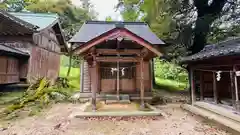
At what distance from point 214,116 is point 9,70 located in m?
11.1

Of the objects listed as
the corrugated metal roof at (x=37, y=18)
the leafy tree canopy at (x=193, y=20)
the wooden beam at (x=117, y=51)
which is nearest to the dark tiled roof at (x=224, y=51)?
the wooden beam at (x=117, y=51)

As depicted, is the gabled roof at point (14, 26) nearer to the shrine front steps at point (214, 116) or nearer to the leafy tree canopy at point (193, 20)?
the leafy tree canopy at point (193, 20)

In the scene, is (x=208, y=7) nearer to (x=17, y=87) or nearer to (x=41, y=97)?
(x=41, y=97)

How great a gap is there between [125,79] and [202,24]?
18.0 ft

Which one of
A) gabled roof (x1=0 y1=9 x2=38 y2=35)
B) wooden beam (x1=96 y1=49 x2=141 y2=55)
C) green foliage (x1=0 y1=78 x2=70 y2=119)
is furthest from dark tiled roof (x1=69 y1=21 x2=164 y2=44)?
gabled roof (x1=0 y1=9 x2=38 y2=35)

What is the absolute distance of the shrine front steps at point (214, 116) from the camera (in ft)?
17.3

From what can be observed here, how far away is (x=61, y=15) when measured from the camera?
21.9 m

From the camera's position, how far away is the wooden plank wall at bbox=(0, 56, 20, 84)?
1005 centimetres

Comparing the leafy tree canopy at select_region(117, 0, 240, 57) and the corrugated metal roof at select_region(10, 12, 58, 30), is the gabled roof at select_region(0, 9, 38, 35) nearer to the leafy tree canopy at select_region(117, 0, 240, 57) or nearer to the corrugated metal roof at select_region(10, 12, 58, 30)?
the corrugated metal roof at select_region(10, 12, 58, 30)

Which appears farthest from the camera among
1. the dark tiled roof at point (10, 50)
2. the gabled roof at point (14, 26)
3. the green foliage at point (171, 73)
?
the green foliage at point (171, 73)

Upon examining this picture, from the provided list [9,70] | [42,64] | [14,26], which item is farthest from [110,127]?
[42,64]

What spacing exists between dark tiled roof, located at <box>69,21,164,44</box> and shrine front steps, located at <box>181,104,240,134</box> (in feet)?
12.4

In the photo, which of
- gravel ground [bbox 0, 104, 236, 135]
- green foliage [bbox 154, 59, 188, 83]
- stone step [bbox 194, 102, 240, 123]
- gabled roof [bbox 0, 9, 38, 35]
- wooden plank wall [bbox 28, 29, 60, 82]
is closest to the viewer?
gravel ground [bbox 0, 104, 236, 135]

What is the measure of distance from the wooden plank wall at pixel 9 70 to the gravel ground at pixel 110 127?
5023mm
